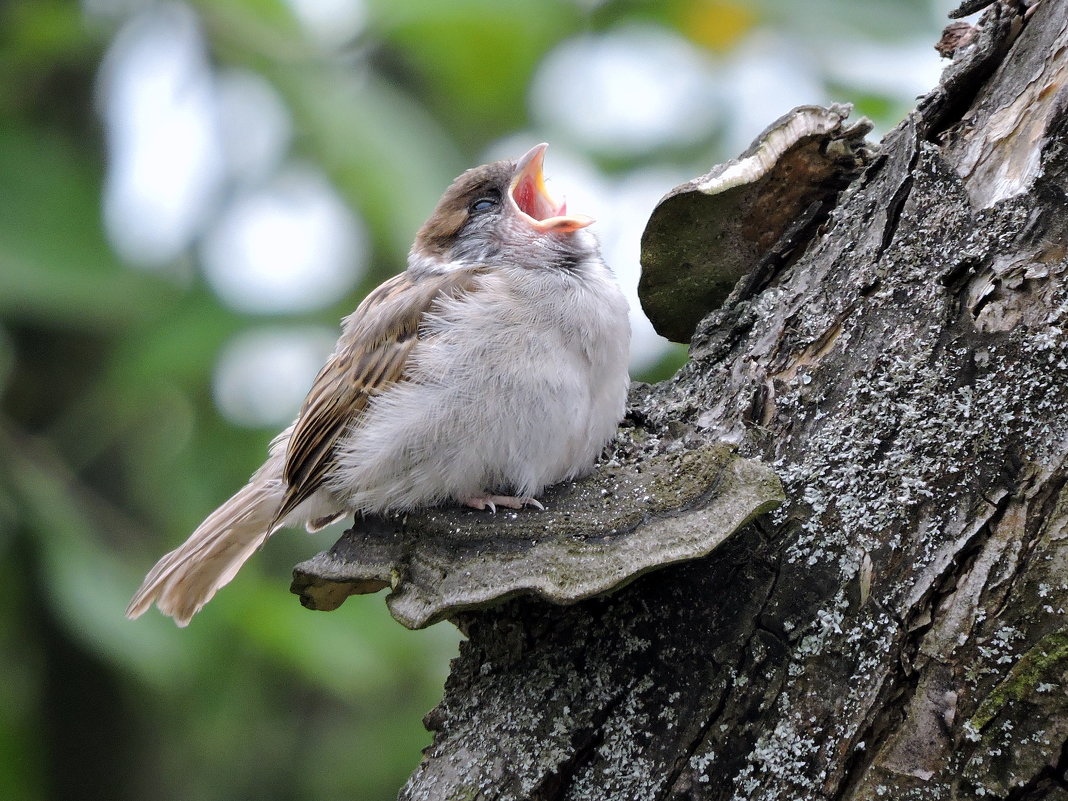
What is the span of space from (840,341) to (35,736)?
4998 mm

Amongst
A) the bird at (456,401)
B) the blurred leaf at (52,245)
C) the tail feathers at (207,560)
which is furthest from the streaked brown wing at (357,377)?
the blurred leaf at (52,245)

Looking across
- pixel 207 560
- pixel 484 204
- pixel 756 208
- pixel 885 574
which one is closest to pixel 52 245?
pixel 207 560

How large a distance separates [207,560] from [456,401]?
3.67ft

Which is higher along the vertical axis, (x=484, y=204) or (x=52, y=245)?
(x=484, y=204)

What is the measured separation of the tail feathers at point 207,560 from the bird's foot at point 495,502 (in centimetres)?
99

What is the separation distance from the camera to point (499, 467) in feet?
8.86

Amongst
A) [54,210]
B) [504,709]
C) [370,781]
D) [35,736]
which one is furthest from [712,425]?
[35,736]

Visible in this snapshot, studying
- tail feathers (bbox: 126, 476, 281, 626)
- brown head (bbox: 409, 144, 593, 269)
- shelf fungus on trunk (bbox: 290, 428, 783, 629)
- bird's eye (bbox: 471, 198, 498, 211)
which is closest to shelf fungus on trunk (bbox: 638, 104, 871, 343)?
shelf fungus on trunk (bbox: 290, 428, 783, 629)

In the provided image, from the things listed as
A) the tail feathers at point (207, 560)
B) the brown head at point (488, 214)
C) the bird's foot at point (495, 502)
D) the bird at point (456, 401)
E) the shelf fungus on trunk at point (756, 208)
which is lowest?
the tail feathers at point (207, 560)

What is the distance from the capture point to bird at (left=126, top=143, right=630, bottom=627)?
2705mm

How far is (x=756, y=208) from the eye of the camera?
102 inches

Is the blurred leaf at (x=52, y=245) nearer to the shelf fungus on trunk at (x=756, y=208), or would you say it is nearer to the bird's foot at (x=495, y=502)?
the bird's foot at (x=495, y=502)

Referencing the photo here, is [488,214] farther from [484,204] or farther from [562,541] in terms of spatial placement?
[562,541]

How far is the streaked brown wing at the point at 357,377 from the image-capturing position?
9.91 feet
